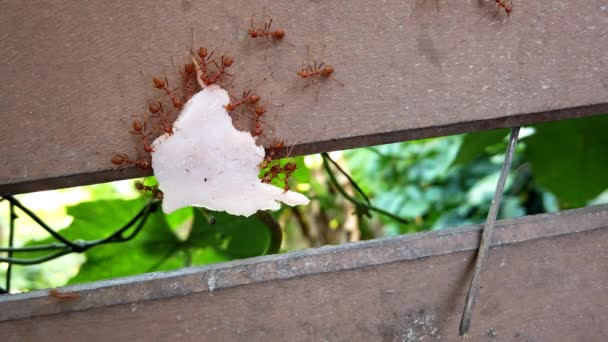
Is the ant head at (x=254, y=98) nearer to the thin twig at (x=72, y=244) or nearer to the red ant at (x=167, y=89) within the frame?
the red ant at (x=167, y=89)

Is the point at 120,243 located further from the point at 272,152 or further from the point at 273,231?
the point at 272,152

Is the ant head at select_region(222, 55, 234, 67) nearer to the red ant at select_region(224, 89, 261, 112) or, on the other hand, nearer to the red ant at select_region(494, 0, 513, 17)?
the red ant at select_region(224, 89, 261, 112)

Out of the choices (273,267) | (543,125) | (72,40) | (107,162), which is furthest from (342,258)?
(543,125)

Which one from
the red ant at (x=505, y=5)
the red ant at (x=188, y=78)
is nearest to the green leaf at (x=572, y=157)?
the red ant at (x=505, y=5)

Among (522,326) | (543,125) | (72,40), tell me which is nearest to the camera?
(72,40)

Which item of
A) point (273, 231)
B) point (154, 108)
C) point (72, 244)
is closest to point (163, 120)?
point (154, 108)

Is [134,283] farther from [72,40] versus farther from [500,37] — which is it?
[500,37]
